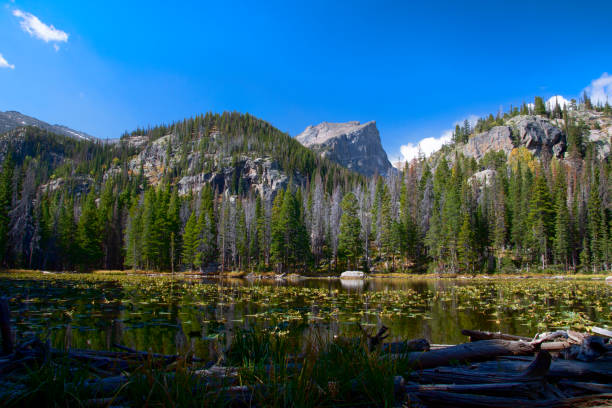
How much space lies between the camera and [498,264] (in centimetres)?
5931

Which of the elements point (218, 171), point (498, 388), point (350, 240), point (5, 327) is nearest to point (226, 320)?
point (5, 327)

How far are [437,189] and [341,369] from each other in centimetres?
9280

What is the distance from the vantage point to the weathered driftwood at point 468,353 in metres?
4.52

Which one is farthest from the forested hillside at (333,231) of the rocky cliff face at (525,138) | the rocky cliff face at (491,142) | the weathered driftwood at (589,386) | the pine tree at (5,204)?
the weathered driftwood at (589,386)

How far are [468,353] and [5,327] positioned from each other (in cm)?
623

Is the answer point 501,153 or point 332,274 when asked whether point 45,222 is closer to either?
point 332,274

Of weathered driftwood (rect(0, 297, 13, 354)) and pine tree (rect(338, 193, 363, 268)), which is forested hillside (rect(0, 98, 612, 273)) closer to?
pine tree (rect(338, 193, 363, 268))

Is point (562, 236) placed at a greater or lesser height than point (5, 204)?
lesser

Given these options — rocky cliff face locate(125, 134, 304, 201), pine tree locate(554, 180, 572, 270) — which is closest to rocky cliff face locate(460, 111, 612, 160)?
pine tree locate(554, 180, 572, 270)

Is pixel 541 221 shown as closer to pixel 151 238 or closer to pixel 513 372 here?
pixel 513 372

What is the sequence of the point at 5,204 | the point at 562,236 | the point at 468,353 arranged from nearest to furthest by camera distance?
the point at 468,353 < the point at 5,204 < the point at 562,236

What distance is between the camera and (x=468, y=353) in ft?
15.2

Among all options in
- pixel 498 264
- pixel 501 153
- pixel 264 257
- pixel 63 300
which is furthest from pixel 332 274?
pixel 501 153

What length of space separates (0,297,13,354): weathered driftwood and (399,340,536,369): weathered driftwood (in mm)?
5168
